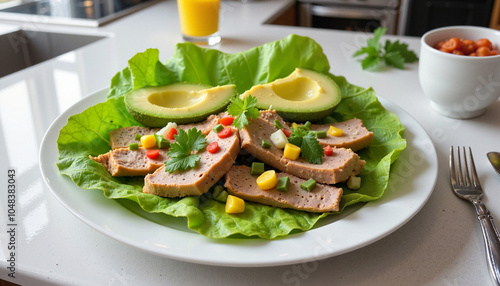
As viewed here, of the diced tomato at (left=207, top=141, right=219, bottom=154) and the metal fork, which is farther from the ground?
the diced tomato at (left=207, top=141, right=219, bottom=154)

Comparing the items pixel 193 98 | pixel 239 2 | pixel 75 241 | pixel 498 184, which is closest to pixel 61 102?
pixel 193 98

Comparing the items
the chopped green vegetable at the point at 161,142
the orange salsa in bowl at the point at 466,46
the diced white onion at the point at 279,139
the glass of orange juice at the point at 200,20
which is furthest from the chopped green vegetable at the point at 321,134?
the glass of orange juice at the point at 200,20

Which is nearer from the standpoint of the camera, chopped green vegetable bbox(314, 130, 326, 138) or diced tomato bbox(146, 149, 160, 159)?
diced tomato bbox(146, 149, 160, 159)

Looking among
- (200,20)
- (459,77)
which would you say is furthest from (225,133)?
(200,20)

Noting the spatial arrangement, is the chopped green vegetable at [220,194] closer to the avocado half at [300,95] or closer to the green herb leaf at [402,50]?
the avocado half at [300,95]

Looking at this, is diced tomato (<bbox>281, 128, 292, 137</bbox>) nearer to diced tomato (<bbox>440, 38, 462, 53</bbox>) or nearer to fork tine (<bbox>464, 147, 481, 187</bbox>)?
fork tine (<bbox>464, 147, 481, 187</bbox>)

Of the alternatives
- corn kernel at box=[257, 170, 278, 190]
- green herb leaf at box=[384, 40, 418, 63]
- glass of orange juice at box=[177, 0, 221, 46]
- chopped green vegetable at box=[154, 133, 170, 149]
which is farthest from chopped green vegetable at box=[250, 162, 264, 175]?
glass of orange juice at box=[177, 0, 221, 46]

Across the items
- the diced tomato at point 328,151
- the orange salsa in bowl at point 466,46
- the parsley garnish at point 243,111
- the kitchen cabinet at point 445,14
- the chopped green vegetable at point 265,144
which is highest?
the orange salsa in bowl at point 466,46
